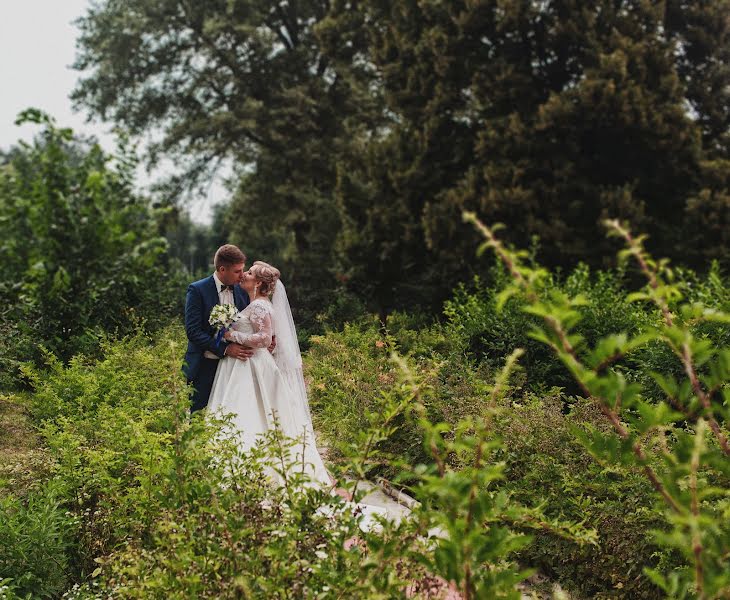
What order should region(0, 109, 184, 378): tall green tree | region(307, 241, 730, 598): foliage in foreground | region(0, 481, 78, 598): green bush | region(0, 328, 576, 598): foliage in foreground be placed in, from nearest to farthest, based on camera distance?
region(0, 328, 576, 598): foliage in foreground → region(0, 481, 78, 598): green bush → region(307, 241, 730, 598): foliage in foreground → region(0, 109, 184, 378): tall green tree

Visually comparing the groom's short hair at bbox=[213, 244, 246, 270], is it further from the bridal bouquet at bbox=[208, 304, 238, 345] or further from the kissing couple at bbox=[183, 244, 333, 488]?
the bridal bouquet at bbox=[208, 304, 238, 345]

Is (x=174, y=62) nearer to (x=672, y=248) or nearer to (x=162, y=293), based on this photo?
(x=162, y=293)

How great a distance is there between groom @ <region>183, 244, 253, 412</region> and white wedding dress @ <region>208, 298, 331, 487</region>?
0.11 metres

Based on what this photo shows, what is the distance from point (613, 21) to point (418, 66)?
3.82 meters

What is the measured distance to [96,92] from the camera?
69.9 ft

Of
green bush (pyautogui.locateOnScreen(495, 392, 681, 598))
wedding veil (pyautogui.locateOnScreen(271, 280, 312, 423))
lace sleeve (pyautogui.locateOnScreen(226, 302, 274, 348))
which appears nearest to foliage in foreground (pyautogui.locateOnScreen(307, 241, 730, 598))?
green bush (pyautogui.locateOnScreen(495, 392, 681, 598))

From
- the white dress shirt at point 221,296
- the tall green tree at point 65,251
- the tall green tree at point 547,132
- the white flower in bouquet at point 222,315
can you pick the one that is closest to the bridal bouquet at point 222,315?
the white flower in bouquet at point 222,315

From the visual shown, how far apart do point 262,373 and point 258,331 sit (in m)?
0.37

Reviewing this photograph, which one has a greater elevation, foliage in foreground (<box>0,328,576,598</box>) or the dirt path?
foliage in foreground (<box>0,328,576,598</box>)

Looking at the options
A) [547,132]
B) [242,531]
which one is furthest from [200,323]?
[547,132]

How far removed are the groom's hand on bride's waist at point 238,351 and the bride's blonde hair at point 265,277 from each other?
467 millimetres

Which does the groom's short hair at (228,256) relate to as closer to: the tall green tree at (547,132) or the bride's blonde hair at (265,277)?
the bride's blonde hair at (265,277)

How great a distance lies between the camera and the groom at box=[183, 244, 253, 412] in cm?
557

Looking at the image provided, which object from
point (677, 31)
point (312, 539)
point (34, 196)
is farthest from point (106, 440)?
point (677, 31)
